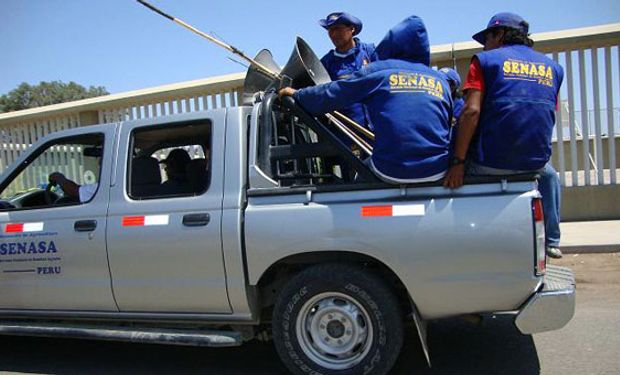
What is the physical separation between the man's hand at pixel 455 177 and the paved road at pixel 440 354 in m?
1.38

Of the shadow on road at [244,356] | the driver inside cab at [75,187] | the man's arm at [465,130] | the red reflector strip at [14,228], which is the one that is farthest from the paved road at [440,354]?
the man's arm at [465,130]

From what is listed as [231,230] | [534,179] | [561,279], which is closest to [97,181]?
[231,230]

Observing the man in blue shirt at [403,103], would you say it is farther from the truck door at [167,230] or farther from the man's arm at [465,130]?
the truck door at [167,230]

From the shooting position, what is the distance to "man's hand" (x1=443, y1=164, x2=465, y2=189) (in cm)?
338

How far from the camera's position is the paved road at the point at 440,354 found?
3941 mm

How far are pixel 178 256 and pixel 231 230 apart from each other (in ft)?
1.46

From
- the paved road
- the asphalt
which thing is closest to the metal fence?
the asphalt

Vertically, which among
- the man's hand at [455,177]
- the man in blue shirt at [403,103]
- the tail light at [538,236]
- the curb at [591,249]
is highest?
the man in blue shirt at [403,103]

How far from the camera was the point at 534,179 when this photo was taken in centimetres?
333

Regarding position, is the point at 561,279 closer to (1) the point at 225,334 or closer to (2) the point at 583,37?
(1) the point at 225,334

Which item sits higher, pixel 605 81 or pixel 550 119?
pixel 605 81

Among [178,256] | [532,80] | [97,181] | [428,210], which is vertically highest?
[532,80]

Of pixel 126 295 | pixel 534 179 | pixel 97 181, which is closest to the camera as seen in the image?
pixel 534 179

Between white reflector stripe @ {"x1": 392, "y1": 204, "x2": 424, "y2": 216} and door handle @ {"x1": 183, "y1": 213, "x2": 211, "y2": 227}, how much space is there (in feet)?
4.11
